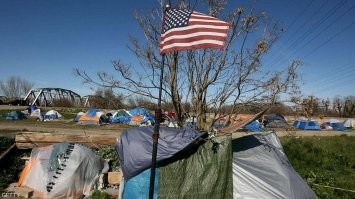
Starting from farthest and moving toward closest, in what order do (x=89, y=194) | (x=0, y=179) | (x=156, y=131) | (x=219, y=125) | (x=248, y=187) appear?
(x=219, y=125)
(x=0, y=179)
(x=89, y=194)
(x=248, y=187)
(x=156, y=131)

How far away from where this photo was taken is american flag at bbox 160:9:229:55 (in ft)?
18.4

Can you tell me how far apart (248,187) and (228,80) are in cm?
284

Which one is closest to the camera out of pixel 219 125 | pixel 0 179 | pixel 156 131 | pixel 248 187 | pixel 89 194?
pixel 156 131

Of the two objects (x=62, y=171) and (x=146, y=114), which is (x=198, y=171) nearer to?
(x=62, y=171)

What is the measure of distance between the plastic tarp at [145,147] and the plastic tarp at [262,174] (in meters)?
1.33

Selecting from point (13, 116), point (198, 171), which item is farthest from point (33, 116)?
point (198, 171)

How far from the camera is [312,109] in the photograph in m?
8.56

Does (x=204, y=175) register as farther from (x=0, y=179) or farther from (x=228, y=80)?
(x=0, y=179)

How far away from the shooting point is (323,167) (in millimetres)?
13430

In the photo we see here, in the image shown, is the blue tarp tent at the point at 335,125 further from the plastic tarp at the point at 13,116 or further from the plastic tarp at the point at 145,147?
the plastic tarp at the point at 145,147

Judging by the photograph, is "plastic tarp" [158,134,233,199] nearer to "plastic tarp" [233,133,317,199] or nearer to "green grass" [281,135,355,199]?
"plastic tarp" [233,133,317,199]

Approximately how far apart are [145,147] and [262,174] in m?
2.62

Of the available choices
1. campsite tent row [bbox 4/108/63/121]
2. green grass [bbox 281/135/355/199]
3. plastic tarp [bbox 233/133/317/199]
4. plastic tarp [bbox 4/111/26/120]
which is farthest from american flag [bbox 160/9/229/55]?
plastic tarp [bbox 4/111/26/120]

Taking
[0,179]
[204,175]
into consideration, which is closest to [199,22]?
[204,175]
